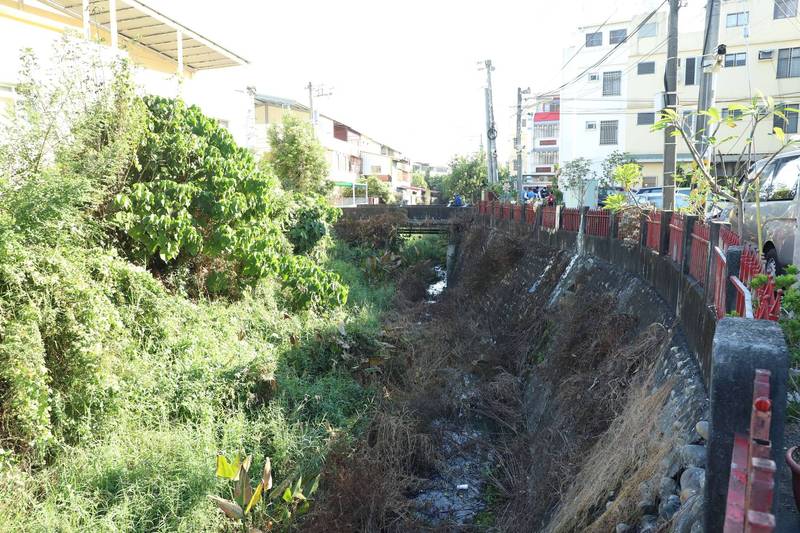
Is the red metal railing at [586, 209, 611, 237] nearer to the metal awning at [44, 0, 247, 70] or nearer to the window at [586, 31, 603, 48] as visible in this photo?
the metal awning at [44, 0, 247, 70]

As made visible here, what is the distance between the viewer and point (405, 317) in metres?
16.6

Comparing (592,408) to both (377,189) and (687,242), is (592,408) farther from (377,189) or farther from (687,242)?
(377,189)

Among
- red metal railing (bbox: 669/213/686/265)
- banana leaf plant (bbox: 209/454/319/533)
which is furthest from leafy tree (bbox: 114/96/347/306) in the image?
red metal railing (bbox: 669/213/686/265)

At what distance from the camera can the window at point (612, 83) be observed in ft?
111

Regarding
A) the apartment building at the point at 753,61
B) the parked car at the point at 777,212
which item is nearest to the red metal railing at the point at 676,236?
the parked car at the point at 777,212

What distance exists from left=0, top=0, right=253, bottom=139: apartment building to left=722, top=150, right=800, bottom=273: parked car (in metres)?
10.4

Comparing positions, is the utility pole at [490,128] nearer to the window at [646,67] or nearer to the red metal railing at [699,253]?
the window at [646,67]

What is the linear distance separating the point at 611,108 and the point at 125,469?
3323cm

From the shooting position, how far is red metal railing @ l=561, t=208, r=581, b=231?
13188mm

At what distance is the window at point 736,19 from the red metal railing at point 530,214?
18937 mm

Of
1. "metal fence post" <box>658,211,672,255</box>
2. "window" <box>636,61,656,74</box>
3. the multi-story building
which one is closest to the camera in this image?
"metal fence post" <box>658,211,672,255</box>

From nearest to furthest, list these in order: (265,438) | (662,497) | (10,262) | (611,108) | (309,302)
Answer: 1. (662,497)
2. (10,262)
3. (265,438)
4. (309,302)
5. (611,108)

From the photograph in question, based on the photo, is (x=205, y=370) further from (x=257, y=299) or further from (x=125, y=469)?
(x=257, y=299)

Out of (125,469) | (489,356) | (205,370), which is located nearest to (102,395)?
(125,469)
